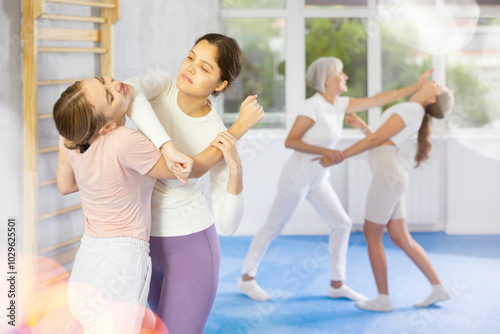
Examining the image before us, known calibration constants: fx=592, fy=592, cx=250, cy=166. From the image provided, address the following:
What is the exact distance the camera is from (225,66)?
5.47 feet

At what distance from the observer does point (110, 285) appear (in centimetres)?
145

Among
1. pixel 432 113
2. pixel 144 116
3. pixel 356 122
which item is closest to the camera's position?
pixel 144 116

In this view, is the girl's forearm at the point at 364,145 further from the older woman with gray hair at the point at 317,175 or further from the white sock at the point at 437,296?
the white sock at the point at 437,296

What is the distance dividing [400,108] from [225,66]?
160 centimetres

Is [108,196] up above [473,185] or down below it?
above

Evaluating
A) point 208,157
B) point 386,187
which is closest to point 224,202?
point 208,157

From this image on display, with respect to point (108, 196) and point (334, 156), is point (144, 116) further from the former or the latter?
point (334, 156)

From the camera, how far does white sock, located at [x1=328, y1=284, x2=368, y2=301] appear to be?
3.29 meters

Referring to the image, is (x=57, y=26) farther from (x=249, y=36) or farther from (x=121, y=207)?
(x=249, y=36)

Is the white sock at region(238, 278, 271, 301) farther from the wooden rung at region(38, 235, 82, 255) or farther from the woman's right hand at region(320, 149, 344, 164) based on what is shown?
the wooden rung at region(38, 235, 82, 255)

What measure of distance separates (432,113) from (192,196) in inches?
72.2

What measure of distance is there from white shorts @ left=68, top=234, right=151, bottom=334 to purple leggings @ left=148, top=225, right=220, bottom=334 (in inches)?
4.8

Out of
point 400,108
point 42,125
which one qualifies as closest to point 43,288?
point 42,125

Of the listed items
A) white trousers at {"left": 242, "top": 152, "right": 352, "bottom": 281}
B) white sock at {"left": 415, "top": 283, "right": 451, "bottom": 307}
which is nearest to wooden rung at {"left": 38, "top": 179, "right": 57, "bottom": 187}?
white trousers at {"left": 242, "top": 152, "right": 352, "bottom": 281}
